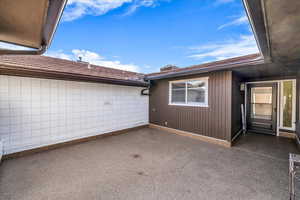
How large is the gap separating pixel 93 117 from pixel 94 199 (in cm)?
307

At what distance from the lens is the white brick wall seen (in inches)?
122

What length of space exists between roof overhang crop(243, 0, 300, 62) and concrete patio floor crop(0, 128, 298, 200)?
7.53 ft

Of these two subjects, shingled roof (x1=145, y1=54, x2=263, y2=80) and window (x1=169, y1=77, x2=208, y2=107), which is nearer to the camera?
shingled roof (x1=145, y1=54, x2=263, y2=80)

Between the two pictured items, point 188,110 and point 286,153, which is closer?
point 286,153

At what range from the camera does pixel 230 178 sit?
2289mm

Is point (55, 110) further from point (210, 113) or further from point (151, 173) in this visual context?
point (210, 113)

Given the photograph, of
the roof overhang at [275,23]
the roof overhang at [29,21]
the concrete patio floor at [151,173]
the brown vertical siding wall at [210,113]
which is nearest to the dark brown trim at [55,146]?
the concrete patio floor at [151,173]

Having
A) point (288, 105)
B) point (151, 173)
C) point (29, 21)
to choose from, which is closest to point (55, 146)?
point (151, 173)

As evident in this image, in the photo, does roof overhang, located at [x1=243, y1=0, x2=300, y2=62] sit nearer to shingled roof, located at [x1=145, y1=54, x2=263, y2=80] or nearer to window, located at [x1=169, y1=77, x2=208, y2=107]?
shingled roof, located at [x1=145, y1=54, x2=263, y2=80]

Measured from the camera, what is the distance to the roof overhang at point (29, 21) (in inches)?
39.4

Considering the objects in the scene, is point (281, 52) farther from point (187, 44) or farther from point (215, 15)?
point (187, 44)

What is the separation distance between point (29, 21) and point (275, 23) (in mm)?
2553

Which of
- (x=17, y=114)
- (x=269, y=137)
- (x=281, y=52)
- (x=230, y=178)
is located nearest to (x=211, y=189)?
(x=230, y=178)

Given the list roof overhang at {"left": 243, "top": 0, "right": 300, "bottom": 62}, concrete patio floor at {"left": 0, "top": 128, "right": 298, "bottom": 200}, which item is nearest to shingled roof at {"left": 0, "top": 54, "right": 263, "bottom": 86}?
roof overhang at {"left": 243, "top": 0, "right": 300, "bottom": 62}
